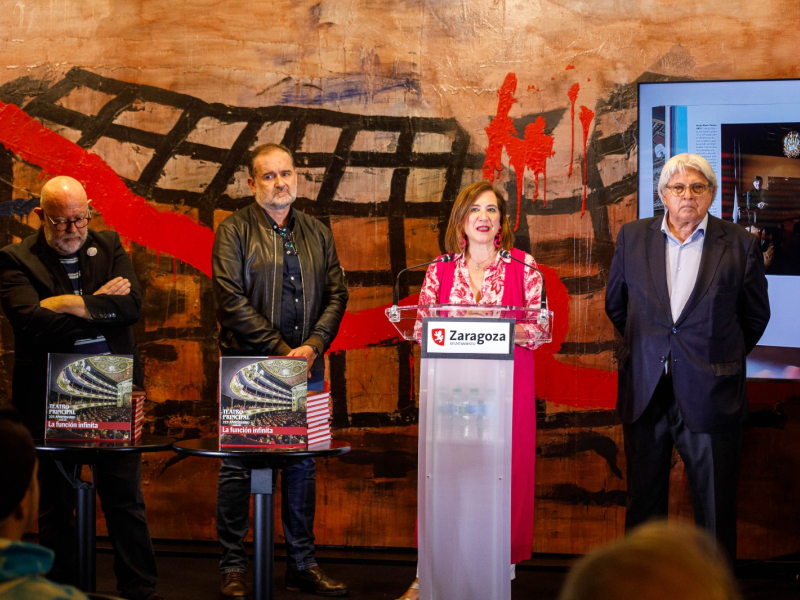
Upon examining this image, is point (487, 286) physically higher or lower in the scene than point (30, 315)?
higher

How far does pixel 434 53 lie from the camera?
494 cm

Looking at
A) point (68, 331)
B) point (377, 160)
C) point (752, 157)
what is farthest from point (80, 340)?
point (752, 157)

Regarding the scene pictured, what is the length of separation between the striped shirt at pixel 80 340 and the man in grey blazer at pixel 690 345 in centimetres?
227

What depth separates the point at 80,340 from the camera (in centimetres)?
354

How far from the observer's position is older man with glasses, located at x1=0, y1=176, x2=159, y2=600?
3461mm

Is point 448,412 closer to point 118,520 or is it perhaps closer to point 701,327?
point 701,327

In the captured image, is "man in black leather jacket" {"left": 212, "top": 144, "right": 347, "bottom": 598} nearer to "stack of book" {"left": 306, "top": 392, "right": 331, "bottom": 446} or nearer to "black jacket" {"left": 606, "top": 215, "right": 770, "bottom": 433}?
"stack of book" {"left": 306, "top": 392, "right": 331, "bottom": 446}

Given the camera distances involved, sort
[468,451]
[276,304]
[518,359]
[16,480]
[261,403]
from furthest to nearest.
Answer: [276,304], [518,359], [468,451], [261,403], [16,480]

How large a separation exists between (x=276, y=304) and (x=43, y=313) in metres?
1.02

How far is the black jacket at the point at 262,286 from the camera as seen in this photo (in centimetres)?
381

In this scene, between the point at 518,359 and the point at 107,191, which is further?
the point at 107,191

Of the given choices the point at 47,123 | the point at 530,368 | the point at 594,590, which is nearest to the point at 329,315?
the point at 530,368

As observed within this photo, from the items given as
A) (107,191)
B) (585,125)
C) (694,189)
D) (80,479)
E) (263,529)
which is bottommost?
(263,529)

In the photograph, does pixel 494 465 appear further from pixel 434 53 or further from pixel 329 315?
pixel 434 53
